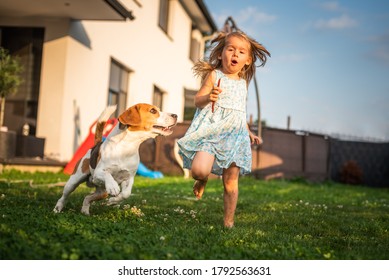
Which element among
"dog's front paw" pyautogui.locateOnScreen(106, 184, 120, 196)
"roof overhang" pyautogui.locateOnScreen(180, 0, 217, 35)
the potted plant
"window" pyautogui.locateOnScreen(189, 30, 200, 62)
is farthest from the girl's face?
"window" pyautogui.locateOnScreen(189, 30, 200, 62)

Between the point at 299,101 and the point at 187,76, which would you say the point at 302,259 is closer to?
the point at 299,101

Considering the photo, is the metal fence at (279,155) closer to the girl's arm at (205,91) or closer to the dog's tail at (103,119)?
the dog's tail at (103,119)

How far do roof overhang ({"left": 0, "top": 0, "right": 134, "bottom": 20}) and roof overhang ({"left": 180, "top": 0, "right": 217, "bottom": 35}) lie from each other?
9.57 metres

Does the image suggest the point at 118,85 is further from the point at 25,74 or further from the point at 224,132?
the point at 224,132

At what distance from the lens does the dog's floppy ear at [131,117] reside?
4.48 meters

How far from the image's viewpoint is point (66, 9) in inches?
399

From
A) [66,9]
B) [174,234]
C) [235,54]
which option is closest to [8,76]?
[66,9]

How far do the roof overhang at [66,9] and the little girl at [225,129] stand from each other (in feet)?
19.7

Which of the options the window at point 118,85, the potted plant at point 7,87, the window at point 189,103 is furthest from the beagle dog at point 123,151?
the window at point 189,103

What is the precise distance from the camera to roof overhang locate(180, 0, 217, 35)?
20.0 metres

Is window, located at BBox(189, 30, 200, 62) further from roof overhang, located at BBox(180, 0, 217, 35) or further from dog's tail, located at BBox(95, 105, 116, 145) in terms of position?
dog's tail, located at BBox(95, 105, 116, 145)

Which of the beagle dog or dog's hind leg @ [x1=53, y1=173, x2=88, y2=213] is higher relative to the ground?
the beagle dog

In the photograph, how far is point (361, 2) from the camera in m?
6.98

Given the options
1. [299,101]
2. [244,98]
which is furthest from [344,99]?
[244,98]
